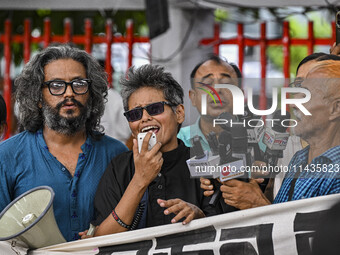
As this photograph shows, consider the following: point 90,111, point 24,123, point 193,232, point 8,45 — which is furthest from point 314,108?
point 8,45

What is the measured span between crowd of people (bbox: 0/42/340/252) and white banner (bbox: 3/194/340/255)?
0.07 m

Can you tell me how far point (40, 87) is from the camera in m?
3.33

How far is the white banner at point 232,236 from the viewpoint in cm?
247

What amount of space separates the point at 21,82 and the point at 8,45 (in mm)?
3576

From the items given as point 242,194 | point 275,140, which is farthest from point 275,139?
point 242,194

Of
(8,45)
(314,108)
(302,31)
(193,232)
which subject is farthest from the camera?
(302,31)

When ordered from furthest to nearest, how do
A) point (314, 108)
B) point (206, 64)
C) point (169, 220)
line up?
point (206, 64) < point (169, 220) < point (314, 108)

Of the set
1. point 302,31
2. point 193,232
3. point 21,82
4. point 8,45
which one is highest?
point 302,31

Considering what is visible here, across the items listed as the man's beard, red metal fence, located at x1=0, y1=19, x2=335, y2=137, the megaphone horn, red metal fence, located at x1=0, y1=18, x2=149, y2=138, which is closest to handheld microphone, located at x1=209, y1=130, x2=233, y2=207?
the megaphone horn

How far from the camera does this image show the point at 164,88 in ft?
10.3

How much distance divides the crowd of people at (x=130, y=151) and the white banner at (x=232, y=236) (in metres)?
0.07

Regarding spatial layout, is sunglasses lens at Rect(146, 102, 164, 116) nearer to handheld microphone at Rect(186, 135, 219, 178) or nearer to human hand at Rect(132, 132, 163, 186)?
human hand at Rect(132, 132, 163, 186)

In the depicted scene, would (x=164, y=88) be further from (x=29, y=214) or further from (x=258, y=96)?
(x=29, y=214)

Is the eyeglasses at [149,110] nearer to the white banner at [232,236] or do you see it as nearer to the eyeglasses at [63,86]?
the eyeglasses at [63,86]
